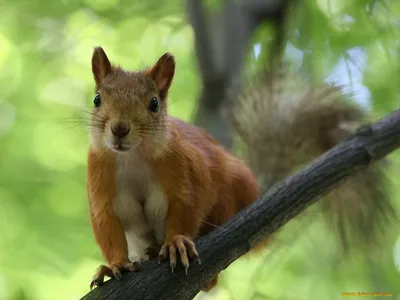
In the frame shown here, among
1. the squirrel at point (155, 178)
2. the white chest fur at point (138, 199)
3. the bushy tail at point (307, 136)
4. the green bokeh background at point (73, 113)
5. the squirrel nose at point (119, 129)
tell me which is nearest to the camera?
the squirrel nose at point (119, 129)

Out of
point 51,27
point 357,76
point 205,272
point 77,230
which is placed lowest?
point 205,272

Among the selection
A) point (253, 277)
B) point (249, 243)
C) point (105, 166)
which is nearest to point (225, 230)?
point (249, 243)

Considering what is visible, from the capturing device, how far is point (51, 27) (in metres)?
3.55

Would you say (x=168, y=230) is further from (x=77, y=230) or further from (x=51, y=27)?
(x=51, y=27)

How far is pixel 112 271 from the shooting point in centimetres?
181

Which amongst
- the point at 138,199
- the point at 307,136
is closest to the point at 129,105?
the point at 138,199

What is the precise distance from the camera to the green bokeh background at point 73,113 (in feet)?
9.62

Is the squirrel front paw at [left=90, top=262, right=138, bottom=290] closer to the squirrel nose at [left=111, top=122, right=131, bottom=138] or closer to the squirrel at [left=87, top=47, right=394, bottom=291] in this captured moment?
the squirrel at [left=87, top=47, right=394, bottom=291]

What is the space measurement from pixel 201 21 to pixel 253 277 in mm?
1374

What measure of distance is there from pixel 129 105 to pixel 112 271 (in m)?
0.51

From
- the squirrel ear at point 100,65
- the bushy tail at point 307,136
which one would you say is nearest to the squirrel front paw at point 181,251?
the squirrel ear at point 100,65

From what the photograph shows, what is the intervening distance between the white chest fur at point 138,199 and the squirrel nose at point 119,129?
0.75ft

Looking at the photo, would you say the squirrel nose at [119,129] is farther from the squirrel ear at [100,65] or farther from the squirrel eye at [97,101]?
the squirrel ear at [100,65]

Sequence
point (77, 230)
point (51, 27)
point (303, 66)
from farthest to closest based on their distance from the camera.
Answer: point (51, 27) → point (77, 230) → point (303, 66)
